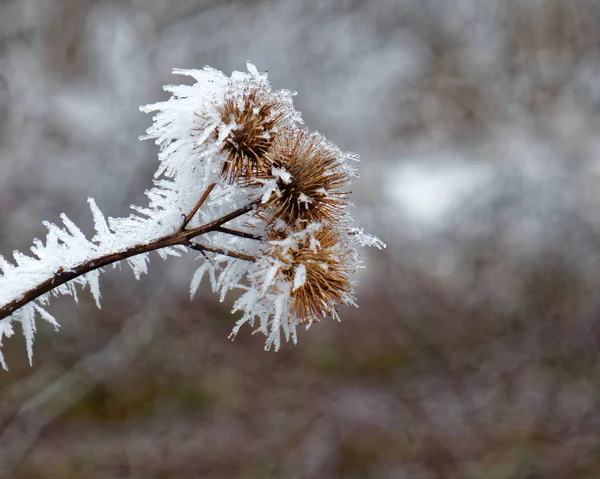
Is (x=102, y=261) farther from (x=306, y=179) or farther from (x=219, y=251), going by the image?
(x=306, y=179)

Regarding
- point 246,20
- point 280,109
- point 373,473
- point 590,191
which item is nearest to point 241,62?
point 246,20

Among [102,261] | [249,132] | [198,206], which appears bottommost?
[102,261]

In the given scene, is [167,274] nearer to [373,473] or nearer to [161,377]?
[161,377]

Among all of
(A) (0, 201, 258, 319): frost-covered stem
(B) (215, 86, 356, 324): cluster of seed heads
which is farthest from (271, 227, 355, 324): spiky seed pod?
(A) (0, 201, 258, 319): frost-covered stem

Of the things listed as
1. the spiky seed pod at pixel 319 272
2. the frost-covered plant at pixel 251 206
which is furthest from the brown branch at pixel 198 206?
the spiky seed pod at pixel 319 272

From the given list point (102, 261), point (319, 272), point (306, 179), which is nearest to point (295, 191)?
point (306, 179)

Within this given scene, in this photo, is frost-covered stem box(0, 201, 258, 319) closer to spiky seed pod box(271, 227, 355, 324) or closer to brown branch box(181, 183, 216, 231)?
brown branch box(181, 183, 216, 231)

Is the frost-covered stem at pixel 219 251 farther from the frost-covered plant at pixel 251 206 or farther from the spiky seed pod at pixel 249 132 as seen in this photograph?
the spiky seed pod at pixel 249 132
